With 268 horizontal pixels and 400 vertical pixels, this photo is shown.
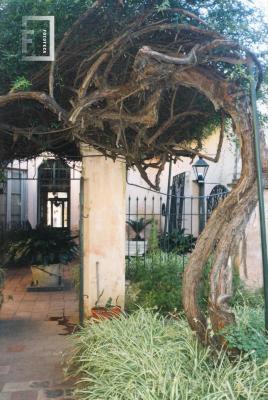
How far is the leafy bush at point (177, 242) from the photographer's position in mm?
8109

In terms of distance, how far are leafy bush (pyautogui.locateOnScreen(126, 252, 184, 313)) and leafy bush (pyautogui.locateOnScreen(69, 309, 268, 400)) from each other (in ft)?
4.42

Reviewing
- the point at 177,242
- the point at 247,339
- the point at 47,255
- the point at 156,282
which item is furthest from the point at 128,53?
the point at 177,242

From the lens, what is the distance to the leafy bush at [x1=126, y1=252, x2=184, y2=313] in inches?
224

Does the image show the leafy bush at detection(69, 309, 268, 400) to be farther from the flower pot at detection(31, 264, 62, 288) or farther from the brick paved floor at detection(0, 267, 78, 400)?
the flower pot at detection(31, 264, 62, 288)

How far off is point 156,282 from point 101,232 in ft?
3.61

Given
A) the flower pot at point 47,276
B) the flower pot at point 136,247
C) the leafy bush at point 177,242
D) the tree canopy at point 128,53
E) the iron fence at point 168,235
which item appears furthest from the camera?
the flower pot at point 47,276

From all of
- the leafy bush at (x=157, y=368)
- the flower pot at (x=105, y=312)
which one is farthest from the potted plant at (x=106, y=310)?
the leafy bush at (x=157, y=368)

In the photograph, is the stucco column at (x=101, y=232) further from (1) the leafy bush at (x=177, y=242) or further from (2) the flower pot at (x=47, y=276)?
(2) the flower pot at (x=47, y=276)

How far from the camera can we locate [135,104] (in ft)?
14.4

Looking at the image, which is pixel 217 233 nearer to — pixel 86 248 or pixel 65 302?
pixel 86 248

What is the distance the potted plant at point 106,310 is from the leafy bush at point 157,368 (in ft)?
2.69

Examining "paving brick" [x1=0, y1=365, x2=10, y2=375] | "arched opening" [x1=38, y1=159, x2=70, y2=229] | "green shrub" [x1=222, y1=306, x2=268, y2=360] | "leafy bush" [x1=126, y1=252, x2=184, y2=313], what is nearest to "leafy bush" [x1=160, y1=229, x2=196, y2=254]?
"leafy bush" [x1=126, y1=252, x2=184, y2=313]

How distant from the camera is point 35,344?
5.00 metres

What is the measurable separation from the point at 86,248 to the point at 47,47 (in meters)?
2.66
